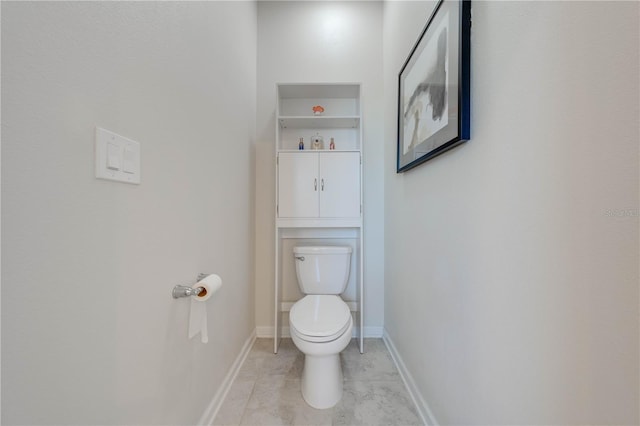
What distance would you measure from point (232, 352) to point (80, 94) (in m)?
1.49

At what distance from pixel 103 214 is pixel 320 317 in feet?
3.78

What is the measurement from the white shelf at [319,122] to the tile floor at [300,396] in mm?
1731

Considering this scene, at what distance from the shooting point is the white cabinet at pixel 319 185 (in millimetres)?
1887

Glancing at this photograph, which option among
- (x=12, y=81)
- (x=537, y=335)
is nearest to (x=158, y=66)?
(x=12, y=81)

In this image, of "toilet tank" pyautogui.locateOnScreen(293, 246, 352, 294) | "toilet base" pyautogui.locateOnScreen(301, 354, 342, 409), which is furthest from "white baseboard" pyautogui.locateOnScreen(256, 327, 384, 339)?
"toilet base" pyautogui.locateOnScreen(301, 354, 342, 409)

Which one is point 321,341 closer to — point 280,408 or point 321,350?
point 321,350

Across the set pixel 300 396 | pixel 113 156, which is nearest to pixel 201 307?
pixel 113 156

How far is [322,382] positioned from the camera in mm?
1367

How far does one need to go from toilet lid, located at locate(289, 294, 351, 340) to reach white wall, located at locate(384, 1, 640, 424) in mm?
513

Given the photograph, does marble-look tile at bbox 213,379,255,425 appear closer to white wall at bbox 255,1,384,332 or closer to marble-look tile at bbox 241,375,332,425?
marble-look tile at bbox 241,375,332,425

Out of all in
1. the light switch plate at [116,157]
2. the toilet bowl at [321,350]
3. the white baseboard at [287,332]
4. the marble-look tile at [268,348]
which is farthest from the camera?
the white baseboard at [287,332]

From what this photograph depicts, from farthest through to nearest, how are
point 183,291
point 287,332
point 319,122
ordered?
point 287,332, point 319,122, point 183,291

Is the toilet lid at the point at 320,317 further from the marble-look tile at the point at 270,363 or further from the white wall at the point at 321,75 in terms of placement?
the white wall at the point at 321,75

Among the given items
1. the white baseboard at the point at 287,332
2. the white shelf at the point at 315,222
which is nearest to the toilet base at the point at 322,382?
the white baseboard at the point at 287,332
